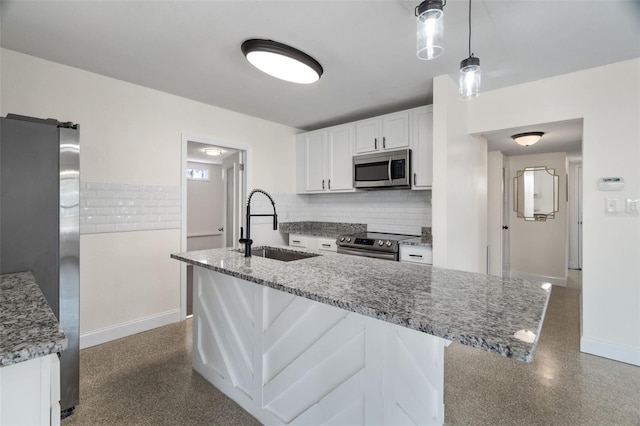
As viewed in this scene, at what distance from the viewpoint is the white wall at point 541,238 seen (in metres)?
4.80

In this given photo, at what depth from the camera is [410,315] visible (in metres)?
0.97

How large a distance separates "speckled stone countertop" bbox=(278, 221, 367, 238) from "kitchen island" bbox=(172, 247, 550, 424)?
227cm

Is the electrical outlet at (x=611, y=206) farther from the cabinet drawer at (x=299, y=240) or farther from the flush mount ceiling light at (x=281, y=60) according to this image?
the cabinet drawer at (x=299, y=240)

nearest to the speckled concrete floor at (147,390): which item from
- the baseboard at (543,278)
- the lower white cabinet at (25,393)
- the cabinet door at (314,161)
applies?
the lower white cabinet at (25,393)

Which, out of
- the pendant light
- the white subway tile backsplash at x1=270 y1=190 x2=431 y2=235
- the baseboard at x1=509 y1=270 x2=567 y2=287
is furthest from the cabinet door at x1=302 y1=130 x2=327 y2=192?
the baseboard at x1=509 y1=270 x2=567 y2=287

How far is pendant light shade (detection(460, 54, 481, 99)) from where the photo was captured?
1541 millimetres

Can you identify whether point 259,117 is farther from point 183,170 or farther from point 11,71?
point 11,71

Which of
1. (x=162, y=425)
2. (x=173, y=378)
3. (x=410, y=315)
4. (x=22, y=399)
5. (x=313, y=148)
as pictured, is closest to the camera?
(x=22, y=399)

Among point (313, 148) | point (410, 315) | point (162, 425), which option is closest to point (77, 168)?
point (162, 425)

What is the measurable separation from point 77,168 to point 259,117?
2563 millimetres

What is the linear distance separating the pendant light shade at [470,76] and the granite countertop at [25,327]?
6.24 feet

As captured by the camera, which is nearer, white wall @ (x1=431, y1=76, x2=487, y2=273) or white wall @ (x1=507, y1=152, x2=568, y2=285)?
white wall @ (x1=431, y1=76, x2=487, y2=273)

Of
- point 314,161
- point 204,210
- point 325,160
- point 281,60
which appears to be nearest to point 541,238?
point 325,160

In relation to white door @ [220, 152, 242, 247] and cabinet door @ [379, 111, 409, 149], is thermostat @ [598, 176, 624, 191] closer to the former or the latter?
cabinet door @ [379, 111, 409, 149]
